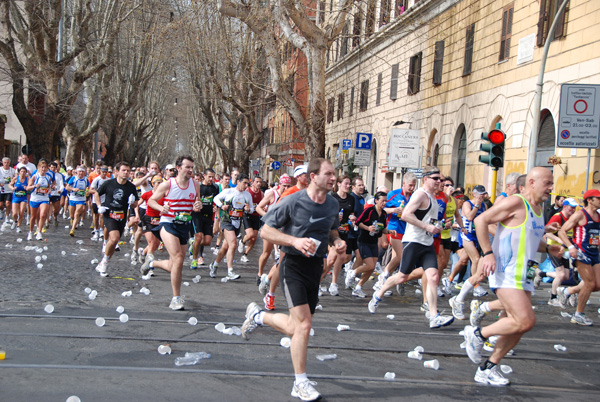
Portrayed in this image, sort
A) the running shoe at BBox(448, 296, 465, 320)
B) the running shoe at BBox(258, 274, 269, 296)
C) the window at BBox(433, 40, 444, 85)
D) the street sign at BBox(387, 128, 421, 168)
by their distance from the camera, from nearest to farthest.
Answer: the running shoe at BBox(448, 296, 465, 320)
the running shoe at BBox(258, 274, 269, 296)
the street sign at BBox(387, 128, 421, 168)
the window at BBox(433, 40, 444, 85)

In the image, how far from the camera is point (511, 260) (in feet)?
17.8

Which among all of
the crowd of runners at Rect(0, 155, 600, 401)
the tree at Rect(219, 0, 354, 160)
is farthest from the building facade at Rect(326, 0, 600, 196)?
the crowd of runners at Rect(0, 155, 600, 401)

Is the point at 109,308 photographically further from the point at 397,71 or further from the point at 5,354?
the point at 397,71

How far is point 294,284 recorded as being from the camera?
506 centimetres

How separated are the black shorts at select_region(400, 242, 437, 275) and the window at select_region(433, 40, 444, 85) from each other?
17171 millimetres

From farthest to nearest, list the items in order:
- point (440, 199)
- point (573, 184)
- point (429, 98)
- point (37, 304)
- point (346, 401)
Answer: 1. point (429, 98)
2. point (573, 184)
3. point (440, 199)
4. point (37, 304)
5. point (346, 401)

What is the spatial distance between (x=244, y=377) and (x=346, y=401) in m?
0.92

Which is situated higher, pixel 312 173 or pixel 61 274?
pixel 312 173

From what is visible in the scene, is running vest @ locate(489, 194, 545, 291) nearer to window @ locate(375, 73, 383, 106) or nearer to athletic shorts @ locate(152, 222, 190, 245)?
athletic shorts @ locate(152, 222, 190, 245)

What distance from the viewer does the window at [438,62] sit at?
2400cm

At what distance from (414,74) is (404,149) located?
22.1 feet

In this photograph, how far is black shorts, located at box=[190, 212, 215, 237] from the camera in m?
11.7

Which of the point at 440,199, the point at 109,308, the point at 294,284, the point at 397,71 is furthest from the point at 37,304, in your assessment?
the point at 397,71

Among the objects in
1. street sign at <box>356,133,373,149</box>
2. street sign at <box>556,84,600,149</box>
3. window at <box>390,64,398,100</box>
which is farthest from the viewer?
window at <box>390,64,398,100</box>
